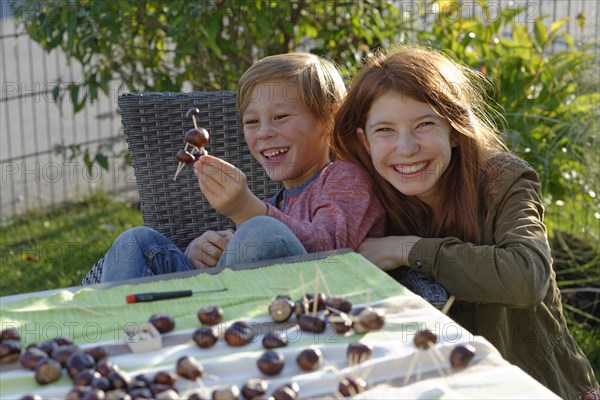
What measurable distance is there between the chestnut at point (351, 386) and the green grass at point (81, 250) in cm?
211

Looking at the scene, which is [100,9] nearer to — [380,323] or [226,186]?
[226,186]

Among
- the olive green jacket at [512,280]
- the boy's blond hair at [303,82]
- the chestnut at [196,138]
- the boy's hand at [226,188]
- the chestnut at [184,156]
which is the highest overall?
the boy's blond hair at [303,82]

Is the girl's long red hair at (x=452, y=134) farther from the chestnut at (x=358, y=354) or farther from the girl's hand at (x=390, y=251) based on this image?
the chestnut at (x=358, y=354)

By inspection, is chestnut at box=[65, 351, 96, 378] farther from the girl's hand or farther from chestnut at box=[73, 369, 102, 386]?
the girl's hand

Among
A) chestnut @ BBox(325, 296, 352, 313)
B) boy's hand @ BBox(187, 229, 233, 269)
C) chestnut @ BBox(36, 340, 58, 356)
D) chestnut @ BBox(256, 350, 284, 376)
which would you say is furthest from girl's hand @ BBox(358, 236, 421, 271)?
chestnut @ BBox(36, 340, 58, 356)

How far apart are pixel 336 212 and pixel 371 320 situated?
78 centimetres

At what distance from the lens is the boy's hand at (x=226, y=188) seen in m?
1.87

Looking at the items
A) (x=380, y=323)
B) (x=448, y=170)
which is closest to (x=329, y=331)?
(x=380, y=323)

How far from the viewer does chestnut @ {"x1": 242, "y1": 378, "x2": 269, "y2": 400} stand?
114 centimetres

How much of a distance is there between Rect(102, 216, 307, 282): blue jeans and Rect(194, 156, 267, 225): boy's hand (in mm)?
103

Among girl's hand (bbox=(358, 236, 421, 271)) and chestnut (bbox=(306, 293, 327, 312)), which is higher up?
chestnut (bbox=(306, 293, 327, 312))

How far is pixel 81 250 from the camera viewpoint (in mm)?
4566

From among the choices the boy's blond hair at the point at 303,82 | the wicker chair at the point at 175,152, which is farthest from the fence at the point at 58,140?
the boy's blond hair at the point at 303,82

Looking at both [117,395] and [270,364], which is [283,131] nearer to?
[270,364]
